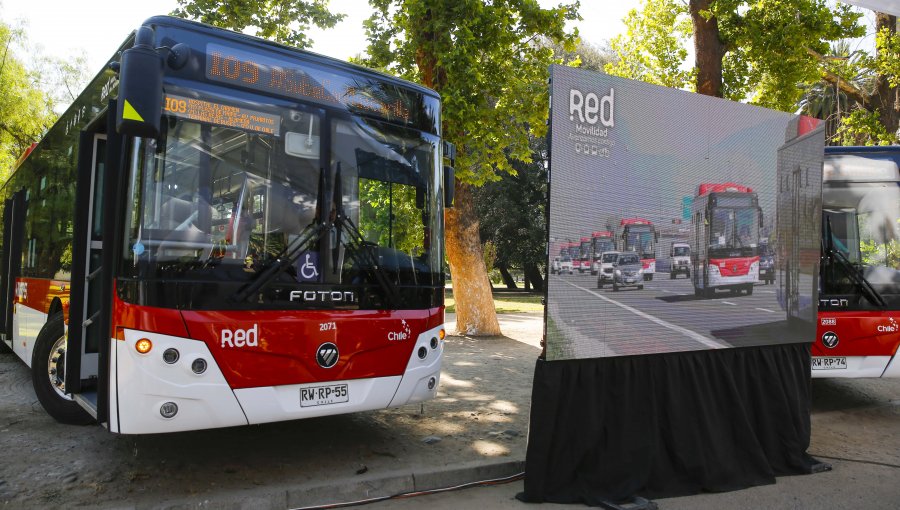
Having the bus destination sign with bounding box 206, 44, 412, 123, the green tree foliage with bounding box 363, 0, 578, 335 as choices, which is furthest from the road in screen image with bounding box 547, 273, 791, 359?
the green tree foliage with bounding box 363, 0, 578, 335

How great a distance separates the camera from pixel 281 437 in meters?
6.20

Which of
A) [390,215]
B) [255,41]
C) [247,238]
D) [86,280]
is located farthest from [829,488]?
[86,280]

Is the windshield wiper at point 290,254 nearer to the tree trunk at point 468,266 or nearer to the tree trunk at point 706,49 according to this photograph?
the tree trunk at point 468,266

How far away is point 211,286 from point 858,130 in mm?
16218

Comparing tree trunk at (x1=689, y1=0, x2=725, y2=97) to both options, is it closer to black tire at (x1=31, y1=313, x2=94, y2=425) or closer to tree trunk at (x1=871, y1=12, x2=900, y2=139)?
tree trunk at (x1=871, y1=12, x2=900, y2=139)

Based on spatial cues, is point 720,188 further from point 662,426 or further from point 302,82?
point 302,82

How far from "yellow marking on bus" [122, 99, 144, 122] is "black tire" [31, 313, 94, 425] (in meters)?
3.17

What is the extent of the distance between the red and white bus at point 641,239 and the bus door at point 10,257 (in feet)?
25.7

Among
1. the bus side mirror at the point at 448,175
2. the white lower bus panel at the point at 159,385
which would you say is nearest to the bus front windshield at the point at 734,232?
the bus side mirror at the point at 448,175

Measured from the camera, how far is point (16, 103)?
26.4 m

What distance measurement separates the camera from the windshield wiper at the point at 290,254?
15.5 feet

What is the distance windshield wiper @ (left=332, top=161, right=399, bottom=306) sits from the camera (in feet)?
17.0

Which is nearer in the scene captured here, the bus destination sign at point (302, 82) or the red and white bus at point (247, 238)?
the red and white bus at point (247, 238)

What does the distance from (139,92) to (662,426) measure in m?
4.27
